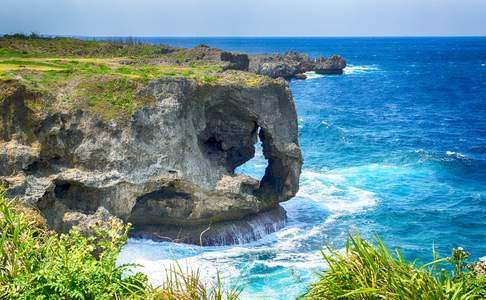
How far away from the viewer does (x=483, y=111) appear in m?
73.7

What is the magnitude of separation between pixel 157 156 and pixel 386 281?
1763 centimetres

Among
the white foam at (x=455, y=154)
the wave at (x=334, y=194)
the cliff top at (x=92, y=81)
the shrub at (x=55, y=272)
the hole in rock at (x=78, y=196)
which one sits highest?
the cliff top at (x=92, y=81)

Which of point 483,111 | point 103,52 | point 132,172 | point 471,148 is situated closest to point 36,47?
point 103,52

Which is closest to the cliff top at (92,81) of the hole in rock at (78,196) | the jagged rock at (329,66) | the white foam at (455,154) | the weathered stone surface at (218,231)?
the hole in rock at (78,196)

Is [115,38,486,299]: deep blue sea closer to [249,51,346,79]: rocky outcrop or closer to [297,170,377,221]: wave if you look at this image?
[297,170,377,221]: wave

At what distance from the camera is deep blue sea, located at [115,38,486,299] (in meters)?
26.0

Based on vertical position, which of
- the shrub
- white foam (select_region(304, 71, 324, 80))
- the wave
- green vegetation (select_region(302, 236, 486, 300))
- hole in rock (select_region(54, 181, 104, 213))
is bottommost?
the wave

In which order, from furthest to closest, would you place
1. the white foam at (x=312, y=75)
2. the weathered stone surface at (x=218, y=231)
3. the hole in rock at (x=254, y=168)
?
the white foam at (x=312, y=75) < the hole in rock at (x=254, y=168) < the weathered stone surface at (x=218, y=231)

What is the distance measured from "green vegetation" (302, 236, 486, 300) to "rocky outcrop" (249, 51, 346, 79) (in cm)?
9350

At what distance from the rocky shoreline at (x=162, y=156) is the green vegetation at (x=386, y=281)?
12178 millimetres

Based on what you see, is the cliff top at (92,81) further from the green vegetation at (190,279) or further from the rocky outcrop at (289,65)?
the rocky outcrop at (289,65)

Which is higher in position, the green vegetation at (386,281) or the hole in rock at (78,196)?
the green vegetation at (386,281)

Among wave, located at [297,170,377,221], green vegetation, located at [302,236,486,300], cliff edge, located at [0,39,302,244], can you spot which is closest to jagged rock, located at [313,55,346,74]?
wave, located at [297,170,377,221]

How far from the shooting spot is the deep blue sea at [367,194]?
85.4 feet
